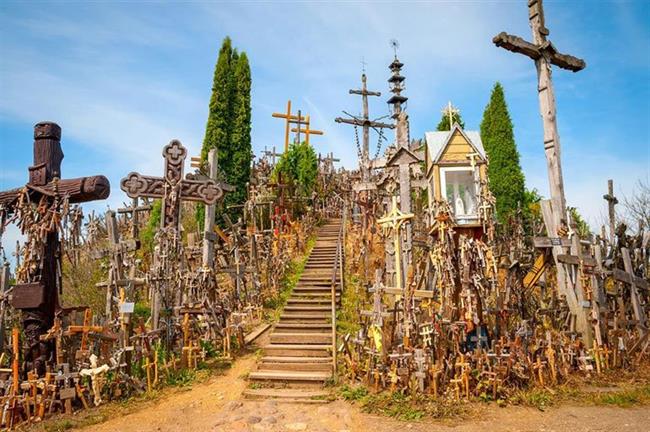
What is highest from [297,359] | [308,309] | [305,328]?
[308,309]

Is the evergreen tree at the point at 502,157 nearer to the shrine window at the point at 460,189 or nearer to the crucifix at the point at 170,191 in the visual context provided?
the shrine window at the point at 460,189

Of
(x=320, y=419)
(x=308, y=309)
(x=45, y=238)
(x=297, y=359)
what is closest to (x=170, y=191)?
(x=45, y=238)

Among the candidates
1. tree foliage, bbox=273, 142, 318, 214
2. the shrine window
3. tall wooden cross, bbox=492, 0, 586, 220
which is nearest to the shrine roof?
the shrine window

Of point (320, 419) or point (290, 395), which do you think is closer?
point (320, 419)

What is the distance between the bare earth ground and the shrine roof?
5.00m

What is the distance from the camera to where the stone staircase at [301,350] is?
8352 mm

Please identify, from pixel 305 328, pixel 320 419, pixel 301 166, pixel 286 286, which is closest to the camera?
pixel 320 419

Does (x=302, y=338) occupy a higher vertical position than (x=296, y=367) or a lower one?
higher

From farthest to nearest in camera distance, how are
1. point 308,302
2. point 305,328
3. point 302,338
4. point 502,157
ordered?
1. point 502,157
2. point 308,302
3. point 305,328
4. point 302,338

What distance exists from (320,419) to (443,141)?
612 cm

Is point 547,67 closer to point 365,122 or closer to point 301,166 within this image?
point 365,122

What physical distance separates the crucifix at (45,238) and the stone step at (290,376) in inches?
146

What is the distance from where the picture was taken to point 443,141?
9594 mm

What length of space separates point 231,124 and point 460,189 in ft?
56.5
